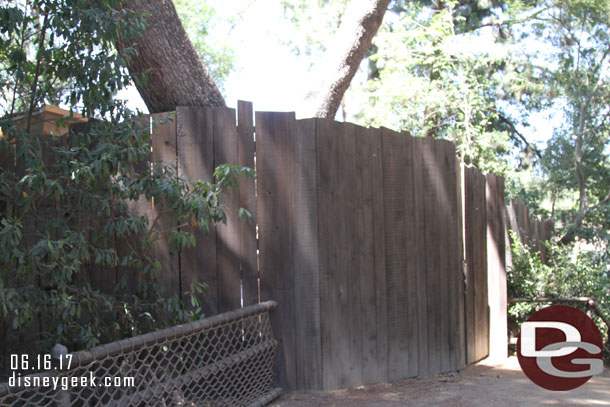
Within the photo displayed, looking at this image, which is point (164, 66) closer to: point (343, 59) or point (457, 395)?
point (343, 59)

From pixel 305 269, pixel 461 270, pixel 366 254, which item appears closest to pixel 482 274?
pixel 461 270

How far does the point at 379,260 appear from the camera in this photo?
15.5ft

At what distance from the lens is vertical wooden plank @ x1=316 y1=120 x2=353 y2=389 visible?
14.3 ft

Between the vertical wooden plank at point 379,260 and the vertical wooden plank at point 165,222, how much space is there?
5.19 feet

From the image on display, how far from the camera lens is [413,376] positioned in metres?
4.98

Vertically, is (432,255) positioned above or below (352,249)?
below

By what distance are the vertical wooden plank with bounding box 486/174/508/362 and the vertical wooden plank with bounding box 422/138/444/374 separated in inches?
54.8

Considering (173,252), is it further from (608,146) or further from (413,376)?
(608,146)

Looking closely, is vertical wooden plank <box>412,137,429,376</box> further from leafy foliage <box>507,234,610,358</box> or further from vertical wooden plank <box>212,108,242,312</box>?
leafy foliage <box>507,234,610,358</box>

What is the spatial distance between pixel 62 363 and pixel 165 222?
154cm

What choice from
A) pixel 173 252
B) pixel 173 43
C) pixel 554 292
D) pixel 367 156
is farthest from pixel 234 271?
pixel 554 292

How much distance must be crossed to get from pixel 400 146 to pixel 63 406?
10.8ft

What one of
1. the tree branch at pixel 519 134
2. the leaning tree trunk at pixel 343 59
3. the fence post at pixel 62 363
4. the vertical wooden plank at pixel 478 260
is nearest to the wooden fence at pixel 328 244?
the vertical wooden plank at pixel 478 260

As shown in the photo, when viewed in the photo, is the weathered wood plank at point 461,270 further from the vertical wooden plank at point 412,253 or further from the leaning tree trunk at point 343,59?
the leaning tree trunk at point 343,59
